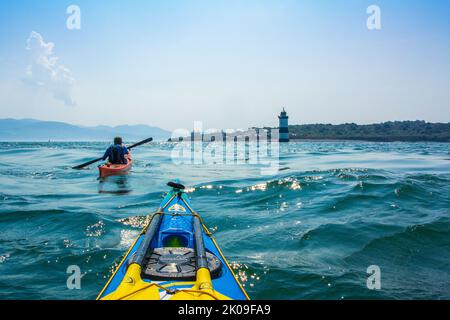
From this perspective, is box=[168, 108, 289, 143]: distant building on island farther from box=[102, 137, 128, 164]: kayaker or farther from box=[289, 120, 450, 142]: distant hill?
box=[102, 137, 128, 164]: kayaker

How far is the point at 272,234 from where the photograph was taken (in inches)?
300

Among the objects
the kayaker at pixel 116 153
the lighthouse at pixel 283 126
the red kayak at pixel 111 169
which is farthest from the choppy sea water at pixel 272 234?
the lighthouse at pixel 283 126

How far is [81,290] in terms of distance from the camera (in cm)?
502

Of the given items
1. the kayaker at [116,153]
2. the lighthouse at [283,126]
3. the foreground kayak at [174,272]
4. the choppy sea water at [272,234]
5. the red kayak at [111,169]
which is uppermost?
the lighthouse at [283,126]

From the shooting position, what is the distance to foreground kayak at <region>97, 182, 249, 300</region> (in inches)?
123

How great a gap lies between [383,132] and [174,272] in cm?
8381

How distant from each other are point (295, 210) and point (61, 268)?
6.84 metres

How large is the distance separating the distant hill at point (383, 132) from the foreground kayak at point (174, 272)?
71.4 meters

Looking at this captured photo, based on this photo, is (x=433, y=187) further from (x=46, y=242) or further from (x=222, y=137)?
(x=222, y=137)

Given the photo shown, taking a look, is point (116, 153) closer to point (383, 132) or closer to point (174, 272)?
point (174, 272)

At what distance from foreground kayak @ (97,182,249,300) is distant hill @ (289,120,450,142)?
71.4 m

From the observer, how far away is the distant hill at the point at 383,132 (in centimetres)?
6638

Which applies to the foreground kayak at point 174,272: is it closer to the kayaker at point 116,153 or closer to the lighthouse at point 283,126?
the kayaker at point 116,153
